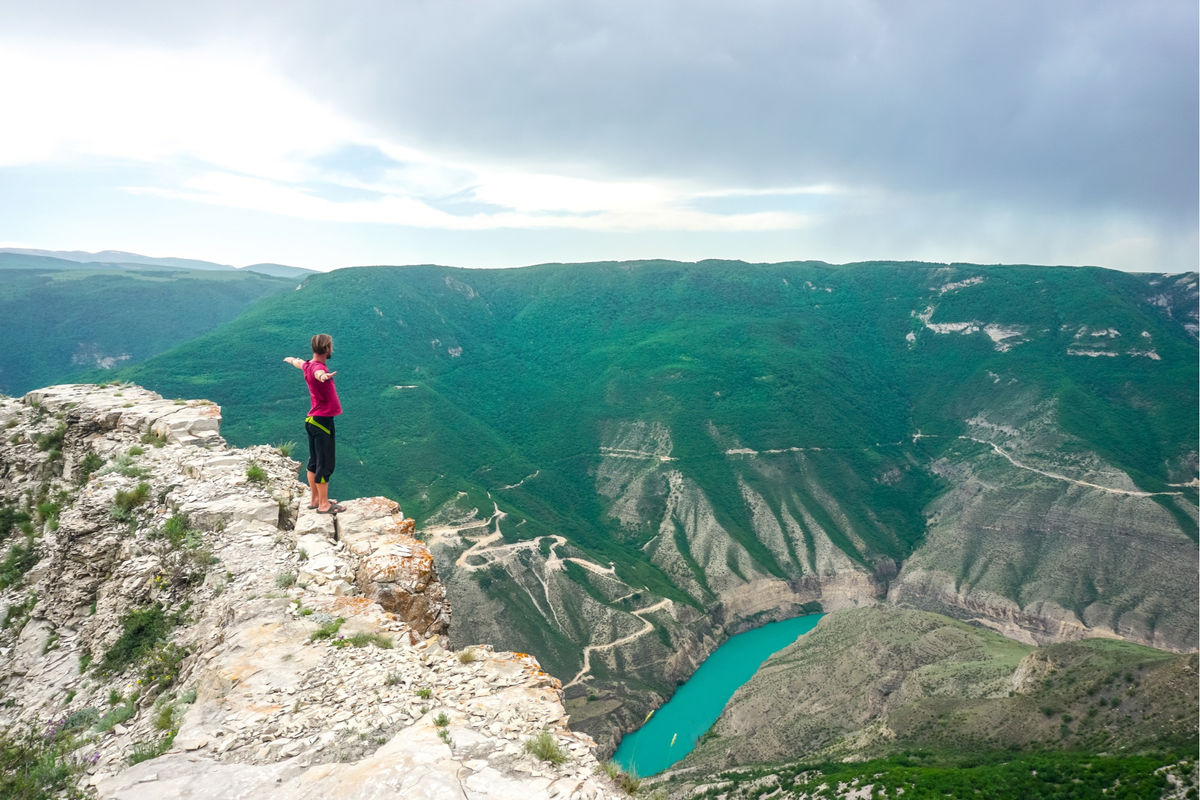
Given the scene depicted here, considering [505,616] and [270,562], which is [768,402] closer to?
[505,616]

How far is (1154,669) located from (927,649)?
768 inches

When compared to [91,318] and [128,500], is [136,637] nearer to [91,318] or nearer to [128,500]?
[128,500]

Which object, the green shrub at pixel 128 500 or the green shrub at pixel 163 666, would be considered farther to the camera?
the green shrub at pixel 128 500

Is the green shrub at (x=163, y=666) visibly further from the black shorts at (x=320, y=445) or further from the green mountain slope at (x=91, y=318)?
the green mountain slope at (x=91, y=318)

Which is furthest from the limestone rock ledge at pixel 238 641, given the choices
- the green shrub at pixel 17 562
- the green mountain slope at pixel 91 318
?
the green mountain slope at pixel 91 318

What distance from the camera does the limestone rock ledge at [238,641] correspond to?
241 inches

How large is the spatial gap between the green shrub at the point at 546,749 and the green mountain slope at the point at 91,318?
14944 cm

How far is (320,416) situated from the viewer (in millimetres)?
10898

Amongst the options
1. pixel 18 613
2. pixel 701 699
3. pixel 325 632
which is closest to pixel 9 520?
pixel 18 613

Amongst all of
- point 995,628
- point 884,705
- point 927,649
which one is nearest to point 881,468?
point 995,628

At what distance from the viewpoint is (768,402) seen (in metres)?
120

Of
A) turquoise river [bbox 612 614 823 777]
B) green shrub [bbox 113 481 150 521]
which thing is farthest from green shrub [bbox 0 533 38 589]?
turquoise river [bbox 612 614 823 777]

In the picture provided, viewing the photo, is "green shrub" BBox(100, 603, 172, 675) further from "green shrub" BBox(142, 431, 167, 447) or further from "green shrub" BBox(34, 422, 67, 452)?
"green shrub" BBox(34, 422, 67, 452)

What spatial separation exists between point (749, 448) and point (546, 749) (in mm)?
106068
